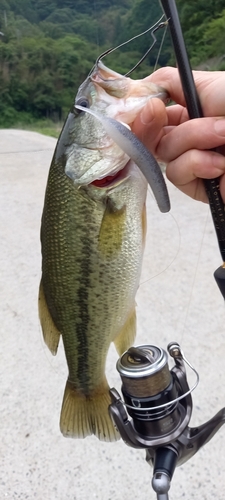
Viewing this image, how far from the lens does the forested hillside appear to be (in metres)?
3.95

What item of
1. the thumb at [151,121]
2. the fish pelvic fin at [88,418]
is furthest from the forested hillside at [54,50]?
the fish pelvic fin at [88,418]

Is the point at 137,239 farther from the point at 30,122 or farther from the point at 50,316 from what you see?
the point at 30,122

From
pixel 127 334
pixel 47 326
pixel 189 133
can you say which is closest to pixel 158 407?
pixel 127 334

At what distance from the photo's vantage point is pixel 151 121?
125cm

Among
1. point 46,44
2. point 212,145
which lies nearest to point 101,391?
point 212,145

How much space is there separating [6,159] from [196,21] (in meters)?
9.37

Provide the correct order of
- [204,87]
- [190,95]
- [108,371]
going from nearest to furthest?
[190,95] < [204,87] < [108,371]

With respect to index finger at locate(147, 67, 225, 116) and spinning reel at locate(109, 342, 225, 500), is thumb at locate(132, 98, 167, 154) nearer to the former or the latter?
index finger at locate(147, 67, 225, 116)

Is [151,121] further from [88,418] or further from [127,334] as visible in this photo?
[88,418]

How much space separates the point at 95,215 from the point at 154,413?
0.53 m

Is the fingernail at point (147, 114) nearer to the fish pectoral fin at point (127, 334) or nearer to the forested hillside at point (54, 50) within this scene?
the fish pectoral fin at point (127, 334)

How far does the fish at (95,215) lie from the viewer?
1.22 metres

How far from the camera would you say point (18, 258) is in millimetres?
4590

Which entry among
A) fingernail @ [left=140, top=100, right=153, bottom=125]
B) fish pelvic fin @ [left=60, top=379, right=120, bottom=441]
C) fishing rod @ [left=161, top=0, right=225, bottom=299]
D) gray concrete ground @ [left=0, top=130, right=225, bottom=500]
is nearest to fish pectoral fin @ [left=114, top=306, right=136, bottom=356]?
fish pelvic fin @ [left=60, top=379, right=120, bottom=441]
